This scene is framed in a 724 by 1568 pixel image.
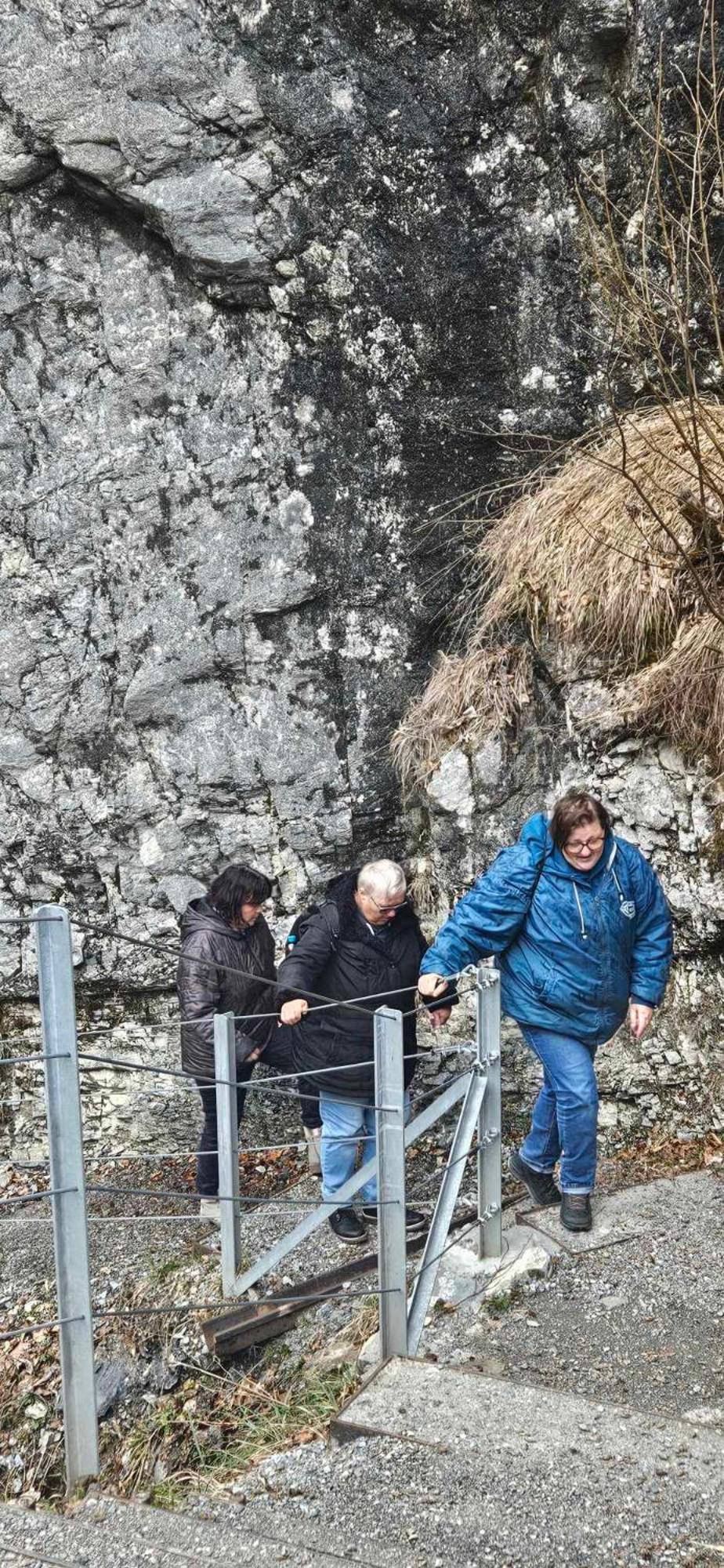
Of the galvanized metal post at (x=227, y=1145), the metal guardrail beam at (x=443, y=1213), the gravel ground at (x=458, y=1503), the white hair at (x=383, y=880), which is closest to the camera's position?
the gravel ground at (x=458, y=1503)

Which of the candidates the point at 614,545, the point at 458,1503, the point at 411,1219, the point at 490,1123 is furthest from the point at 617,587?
the point at 458,1503

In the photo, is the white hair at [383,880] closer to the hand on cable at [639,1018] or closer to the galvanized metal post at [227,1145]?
the galvanized metal post at [227,1145]

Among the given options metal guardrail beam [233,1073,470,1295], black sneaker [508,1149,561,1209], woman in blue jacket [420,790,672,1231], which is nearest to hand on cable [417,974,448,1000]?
woman in blue jacket [420,790,672,1231]

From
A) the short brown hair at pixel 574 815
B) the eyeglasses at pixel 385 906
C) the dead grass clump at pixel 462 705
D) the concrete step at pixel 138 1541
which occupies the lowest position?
the concrete step at pixel 138 1541

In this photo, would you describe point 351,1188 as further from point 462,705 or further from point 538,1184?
point 462,705

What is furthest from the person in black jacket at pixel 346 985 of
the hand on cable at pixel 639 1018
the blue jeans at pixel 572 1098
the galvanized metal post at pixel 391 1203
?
the galvanized metal post at pixel 391 1203

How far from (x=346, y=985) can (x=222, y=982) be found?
0.75 m

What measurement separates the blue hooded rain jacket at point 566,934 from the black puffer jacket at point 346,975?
55cm

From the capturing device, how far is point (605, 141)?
21.2 ft

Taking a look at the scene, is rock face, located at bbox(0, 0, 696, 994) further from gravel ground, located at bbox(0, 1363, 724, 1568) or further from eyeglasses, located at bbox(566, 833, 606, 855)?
gravel ground, located at bbox(0, 1363, 724, 1568)

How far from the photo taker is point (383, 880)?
195 inches

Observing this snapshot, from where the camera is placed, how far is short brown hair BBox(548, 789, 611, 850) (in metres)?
4.39

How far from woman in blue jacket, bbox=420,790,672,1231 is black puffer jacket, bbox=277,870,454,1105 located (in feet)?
1.82

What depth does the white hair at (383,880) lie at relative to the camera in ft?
16.2
